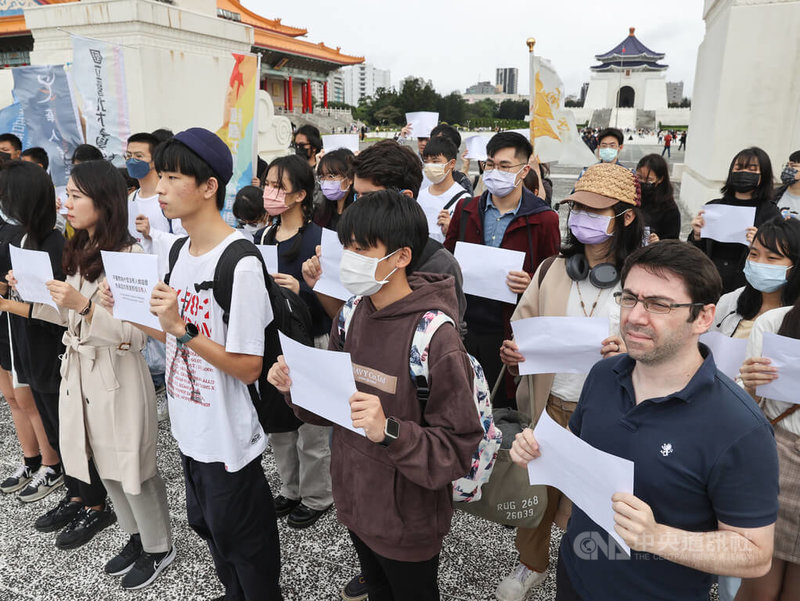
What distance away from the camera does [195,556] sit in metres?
2.79

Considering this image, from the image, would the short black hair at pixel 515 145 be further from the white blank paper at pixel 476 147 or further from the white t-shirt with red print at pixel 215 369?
the white blank paper at pixel 476 147

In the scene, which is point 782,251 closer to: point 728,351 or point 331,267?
point 728,351

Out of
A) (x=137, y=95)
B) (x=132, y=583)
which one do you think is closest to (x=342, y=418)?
(x=132, y=583)

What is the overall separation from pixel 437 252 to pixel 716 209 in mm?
2327

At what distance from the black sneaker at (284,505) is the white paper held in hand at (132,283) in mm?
1528

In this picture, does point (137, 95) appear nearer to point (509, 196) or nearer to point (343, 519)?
point (509, 196)

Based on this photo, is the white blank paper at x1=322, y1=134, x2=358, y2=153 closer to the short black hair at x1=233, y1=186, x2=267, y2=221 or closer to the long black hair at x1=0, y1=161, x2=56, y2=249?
the short black hair at x1=233, y1=186, x2=267, y2=221

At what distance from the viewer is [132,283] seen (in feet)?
6.65

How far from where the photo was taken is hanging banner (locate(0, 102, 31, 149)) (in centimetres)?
463

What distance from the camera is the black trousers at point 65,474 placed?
274cm

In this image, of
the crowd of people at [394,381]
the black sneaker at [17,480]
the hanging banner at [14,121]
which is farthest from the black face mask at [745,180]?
the hanging banner at [14,121]

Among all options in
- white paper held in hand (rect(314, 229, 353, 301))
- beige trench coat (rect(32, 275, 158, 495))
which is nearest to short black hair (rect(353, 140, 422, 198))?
white paper held in hand (rect(314, 229, 353, 301))

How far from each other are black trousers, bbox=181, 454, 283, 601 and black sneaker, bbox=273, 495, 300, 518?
32.3 inches

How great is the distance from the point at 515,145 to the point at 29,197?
101 inches
